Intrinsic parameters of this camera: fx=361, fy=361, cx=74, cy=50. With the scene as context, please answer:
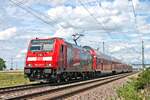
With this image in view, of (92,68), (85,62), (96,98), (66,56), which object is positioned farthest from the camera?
(92,68)

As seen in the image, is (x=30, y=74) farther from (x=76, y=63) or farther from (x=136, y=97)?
(x=136, y=97)

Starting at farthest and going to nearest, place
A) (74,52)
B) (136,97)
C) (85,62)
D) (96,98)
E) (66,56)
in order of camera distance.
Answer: (85,62)
(74,52)
(66,56)
(96,98)
(136,97)

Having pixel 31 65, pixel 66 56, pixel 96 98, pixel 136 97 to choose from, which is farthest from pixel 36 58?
pixel 136 97

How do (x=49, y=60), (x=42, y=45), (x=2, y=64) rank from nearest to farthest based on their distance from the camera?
(x=49, y=60) < (x=42, y=45) < (x=2, y=64)

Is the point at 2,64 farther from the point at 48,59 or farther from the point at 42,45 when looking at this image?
the point at 48,59

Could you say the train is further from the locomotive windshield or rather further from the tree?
the tree

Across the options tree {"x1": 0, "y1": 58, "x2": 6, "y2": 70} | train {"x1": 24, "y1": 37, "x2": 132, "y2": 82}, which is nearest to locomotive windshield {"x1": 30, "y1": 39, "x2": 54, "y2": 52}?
train {"x1": 24, "y1": 37, "x2": 132, "y2": 82}

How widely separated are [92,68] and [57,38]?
1622 cm

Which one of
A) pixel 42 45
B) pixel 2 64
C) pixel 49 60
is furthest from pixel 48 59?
pixel 2 64

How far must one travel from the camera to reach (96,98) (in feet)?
57.5

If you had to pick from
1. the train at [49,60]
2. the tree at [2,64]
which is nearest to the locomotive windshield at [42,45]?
the train at [49,60]

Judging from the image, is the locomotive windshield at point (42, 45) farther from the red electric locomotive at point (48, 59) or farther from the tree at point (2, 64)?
the tree at point (2, 64)

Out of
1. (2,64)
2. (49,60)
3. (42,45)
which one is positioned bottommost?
(49,60)

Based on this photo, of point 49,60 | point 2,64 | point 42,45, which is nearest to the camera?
point 49,60
